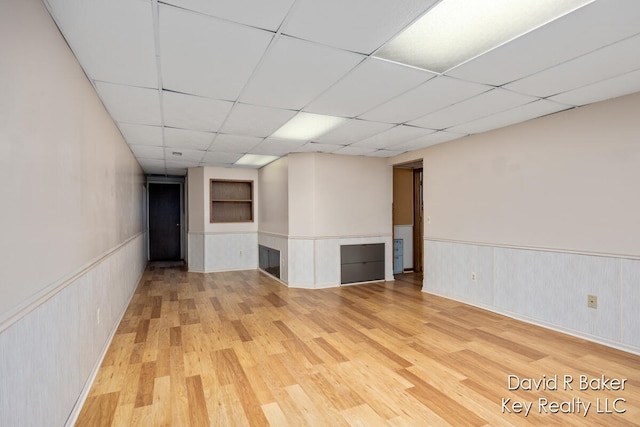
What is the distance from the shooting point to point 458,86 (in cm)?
283

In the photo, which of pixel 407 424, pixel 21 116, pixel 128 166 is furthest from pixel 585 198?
pixel 128 166

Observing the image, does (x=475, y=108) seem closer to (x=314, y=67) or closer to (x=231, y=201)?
(x=314, y=67)

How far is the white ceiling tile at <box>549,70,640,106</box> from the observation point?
2693 millimetres

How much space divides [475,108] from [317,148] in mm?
2587

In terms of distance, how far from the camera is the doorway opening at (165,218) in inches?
363

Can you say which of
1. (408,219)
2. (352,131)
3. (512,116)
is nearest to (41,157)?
(352,131)

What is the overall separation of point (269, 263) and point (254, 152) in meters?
2.47

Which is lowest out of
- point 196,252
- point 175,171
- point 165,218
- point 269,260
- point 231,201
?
point 269,260

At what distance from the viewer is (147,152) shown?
5.49 m

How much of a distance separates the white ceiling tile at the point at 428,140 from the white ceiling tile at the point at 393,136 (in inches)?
6.1

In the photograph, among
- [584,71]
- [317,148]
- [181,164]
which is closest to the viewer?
[584,71]

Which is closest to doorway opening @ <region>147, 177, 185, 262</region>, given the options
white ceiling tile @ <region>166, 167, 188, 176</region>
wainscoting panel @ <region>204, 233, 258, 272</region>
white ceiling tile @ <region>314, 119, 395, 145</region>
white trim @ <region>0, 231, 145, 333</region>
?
white ceiling tile @ <region>166, 167, 188, 176</region>

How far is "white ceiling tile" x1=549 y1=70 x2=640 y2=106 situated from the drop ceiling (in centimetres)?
1

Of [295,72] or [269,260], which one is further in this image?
[269,260]
